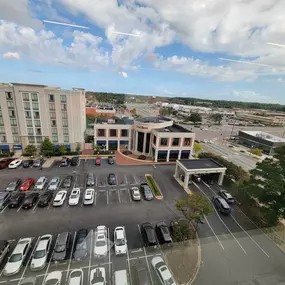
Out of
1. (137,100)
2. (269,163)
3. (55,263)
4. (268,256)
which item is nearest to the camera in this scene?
(55,263)

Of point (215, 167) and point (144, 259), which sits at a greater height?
point (215, 167)

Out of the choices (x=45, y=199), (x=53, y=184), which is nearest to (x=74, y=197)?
(x=45, y=199)

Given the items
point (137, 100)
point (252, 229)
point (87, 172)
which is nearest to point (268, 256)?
point (252, 229)

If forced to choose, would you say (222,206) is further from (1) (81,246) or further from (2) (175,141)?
(2) (175,141)

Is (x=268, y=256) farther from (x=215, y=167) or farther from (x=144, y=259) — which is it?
(x=215, y=167)

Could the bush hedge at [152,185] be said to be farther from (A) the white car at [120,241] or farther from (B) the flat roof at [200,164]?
(A) the white car at [120,241]

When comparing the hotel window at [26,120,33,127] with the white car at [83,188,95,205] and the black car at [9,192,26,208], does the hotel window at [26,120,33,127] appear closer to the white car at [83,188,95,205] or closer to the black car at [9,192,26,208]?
the black car at [9,192,26,208]
